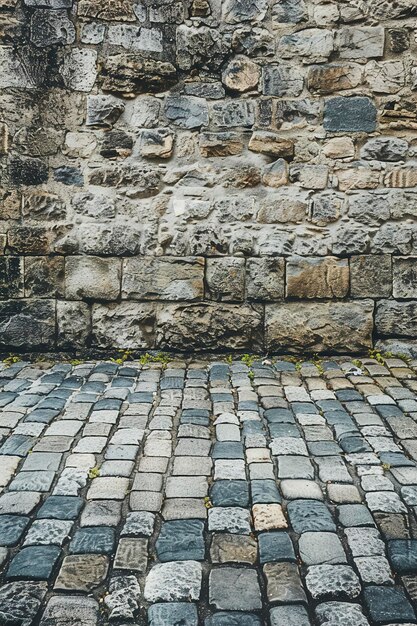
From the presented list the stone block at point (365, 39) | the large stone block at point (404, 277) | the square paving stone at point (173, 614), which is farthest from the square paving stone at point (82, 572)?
the stone block at point (365, 39)

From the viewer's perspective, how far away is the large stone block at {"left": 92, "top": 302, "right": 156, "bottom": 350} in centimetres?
446

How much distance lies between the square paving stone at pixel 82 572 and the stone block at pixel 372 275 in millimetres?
3030

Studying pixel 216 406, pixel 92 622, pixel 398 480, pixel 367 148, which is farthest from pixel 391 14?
pixel 92 622

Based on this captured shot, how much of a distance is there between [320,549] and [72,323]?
290 cm

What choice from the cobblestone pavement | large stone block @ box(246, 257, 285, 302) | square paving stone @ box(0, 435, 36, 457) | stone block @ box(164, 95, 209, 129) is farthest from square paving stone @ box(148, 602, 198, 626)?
stone block @ box(164, 95, 209, 129)

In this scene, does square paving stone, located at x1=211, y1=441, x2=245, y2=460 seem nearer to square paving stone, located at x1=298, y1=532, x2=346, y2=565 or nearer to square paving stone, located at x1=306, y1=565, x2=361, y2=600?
square paving stone, located at x1=298, y1=532, x2=346, y2=565

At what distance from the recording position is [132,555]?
6.68ft

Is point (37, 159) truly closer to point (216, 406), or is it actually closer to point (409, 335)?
point (216, 406)

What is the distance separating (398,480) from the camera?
2578 millimetres

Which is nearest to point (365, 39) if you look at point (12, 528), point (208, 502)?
point (208, 502)

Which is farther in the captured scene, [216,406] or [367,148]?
[367,148]

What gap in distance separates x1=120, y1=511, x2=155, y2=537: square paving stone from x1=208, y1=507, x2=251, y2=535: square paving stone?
23cm

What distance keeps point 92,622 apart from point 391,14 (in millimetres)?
4417

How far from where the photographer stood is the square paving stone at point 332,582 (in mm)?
1846
